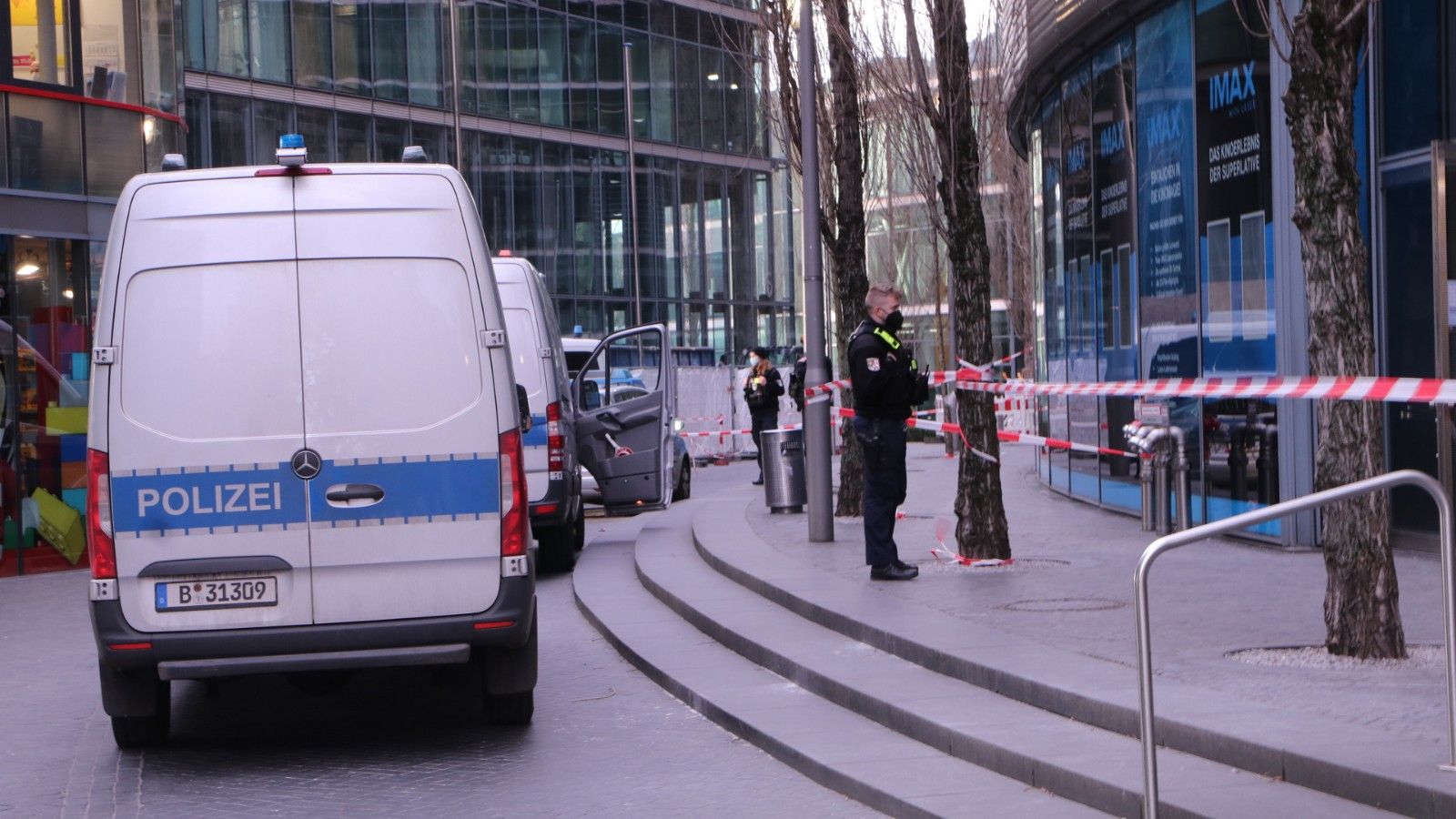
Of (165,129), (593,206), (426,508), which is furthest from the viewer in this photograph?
(593,206)

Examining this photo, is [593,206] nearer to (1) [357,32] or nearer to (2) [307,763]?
(1) [357,32]

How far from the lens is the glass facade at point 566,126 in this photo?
38812 mm

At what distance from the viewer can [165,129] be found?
72.3 ft

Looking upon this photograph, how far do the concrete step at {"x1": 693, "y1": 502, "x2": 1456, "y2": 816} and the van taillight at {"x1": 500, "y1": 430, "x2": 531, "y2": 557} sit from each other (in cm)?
230

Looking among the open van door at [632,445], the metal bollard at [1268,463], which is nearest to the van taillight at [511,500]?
the metal bollard at [1268,463]

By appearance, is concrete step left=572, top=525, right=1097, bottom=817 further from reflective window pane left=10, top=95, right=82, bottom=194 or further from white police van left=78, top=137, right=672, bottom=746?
reflective window pane left=10, top=95, right=82, bottom=194

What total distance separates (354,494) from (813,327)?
7.56 metres

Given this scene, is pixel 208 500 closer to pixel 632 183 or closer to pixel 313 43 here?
pixel 313 43

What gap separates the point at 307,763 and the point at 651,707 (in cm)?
195

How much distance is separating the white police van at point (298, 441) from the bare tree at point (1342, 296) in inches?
144

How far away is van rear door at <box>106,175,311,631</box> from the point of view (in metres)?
7.61

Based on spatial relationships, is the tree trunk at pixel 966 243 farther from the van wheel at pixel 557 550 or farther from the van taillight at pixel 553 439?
the van wheel at pixel 557 550

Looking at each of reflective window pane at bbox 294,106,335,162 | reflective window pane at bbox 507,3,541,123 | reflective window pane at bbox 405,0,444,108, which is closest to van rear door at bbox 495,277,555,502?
reflective window pane at bbox 294,106,335,162

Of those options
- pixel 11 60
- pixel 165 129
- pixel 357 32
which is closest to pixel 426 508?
pixel 11 60
